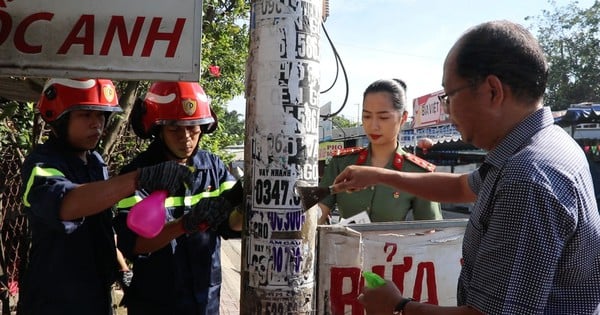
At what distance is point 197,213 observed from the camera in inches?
88.7

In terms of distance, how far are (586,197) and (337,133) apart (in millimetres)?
26807

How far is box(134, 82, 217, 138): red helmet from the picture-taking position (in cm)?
259

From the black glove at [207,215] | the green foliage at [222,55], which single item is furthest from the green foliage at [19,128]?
the black glove at [207,215]

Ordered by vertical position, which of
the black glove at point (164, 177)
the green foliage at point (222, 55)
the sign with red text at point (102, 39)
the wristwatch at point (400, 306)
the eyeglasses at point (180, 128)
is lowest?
→ the wristwatch at point (400, 306)

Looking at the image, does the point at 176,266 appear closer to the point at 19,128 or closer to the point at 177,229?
the point at 177,229

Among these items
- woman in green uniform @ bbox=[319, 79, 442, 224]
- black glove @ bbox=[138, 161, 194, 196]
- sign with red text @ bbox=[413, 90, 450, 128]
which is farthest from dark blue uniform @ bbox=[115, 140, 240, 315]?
sign with red text @ bbox=[413, 90, 450, 128]

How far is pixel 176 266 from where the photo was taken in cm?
252

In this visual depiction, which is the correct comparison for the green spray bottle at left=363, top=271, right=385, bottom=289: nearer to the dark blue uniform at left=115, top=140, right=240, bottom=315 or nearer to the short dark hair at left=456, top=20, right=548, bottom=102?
the short dark hair at left=456, top=20, right=548, bottom=102

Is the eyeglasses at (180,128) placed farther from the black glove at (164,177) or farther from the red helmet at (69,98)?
the black glove at (164,177)

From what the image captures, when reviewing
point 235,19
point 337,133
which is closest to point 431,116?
point 337,133

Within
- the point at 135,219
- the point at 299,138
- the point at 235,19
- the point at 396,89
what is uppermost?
the point at 235,19

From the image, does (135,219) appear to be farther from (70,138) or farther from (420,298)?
(420,298)

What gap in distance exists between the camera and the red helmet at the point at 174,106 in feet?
8.49

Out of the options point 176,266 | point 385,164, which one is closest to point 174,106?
point 176,266
